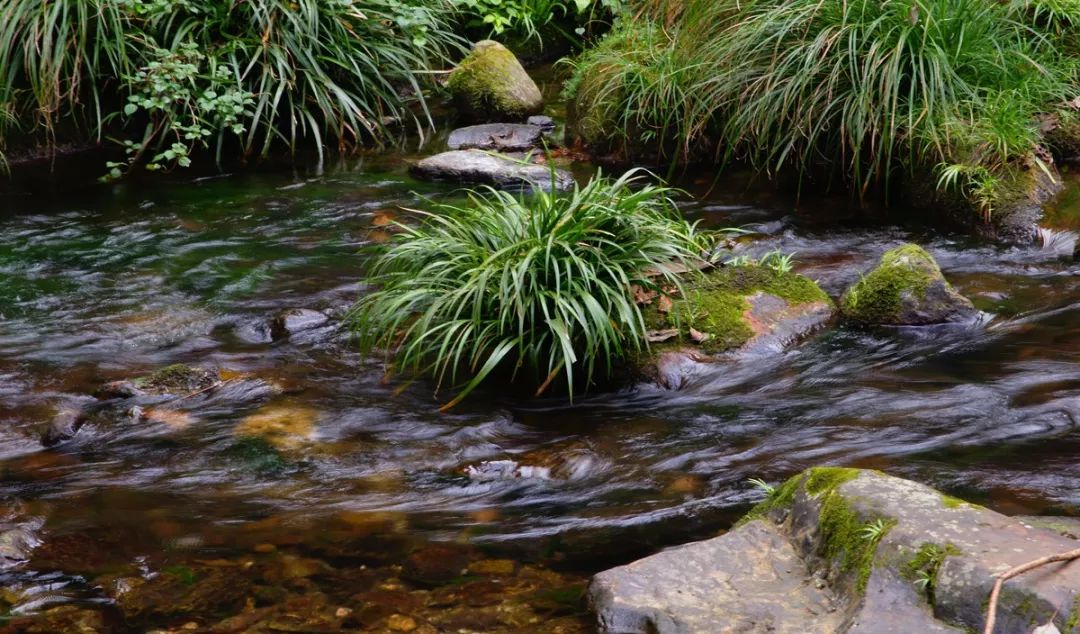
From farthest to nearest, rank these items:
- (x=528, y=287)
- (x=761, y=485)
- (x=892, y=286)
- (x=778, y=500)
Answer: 1. (x=892, y=286)
2. (x=528, y=287)
3. (x=761, y=485)
4. (x=778, y=500)

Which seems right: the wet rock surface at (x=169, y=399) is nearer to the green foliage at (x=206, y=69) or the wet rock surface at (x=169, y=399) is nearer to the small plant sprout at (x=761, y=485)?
the small plant sprout at (x=761, y=485)

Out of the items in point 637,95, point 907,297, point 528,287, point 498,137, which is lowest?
point 907,297

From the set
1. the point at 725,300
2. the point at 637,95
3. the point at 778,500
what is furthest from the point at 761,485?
the point at 637,95

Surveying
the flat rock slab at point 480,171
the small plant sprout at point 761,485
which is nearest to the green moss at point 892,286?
the small plant sprout at point 761,485

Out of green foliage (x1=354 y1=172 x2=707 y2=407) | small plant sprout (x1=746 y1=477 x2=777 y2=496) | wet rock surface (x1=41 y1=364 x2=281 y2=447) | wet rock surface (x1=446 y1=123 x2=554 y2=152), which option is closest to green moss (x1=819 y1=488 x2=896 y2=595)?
small plant sprout (x1=746 y1=477 x2=777 y2=496)

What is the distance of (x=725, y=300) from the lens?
15.6 ft

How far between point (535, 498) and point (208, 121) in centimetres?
523

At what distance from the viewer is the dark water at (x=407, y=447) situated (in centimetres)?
311

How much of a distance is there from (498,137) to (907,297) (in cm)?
403

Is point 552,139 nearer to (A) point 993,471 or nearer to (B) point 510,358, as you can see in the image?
(B) point 510,358

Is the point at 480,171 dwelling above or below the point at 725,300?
above

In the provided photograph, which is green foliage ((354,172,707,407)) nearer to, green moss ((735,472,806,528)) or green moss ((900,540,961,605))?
green moss ((735,472,806,528))

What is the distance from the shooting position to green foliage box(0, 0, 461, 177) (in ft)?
24.3

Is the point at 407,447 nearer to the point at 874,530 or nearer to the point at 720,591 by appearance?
the point at 720,591
